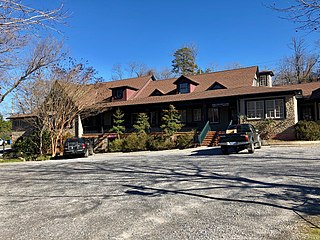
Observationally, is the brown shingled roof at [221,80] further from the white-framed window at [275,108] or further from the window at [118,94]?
the white-framed window at [275,108]

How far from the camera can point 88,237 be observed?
4590 mm

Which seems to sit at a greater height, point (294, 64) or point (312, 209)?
point (294, 64)

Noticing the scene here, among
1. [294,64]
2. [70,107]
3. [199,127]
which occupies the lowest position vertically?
[199,127]

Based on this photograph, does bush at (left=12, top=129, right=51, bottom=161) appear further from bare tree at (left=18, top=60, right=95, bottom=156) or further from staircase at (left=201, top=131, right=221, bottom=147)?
staircase at (left=201, top=131, right=221, bottom=147)

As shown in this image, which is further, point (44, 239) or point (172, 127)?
point (172, 127)

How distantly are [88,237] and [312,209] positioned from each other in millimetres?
4229

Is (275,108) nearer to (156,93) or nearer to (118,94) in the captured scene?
(156,93)

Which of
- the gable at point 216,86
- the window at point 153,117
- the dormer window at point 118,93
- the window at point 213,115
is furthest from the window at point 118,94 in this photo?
the window at point 213,115

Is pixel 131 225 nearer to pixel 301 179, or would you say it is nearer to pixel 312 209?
pixel 312 209

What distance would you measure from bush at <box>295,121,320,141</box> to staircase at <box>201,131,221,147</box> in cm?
629

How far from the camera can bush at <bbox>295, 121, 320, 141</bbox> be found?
21516 millimetres

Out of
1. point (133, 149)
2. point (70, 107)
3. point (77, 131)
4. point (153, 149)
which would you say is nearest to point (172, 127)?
point (153, 149)

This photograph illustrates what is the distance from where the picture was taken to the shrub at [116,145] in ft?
87.6

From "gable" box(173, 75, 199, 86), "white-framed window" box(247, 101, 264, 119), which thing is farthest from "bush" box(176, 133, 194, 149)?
"gable" box(173, 75, 199, 86)
